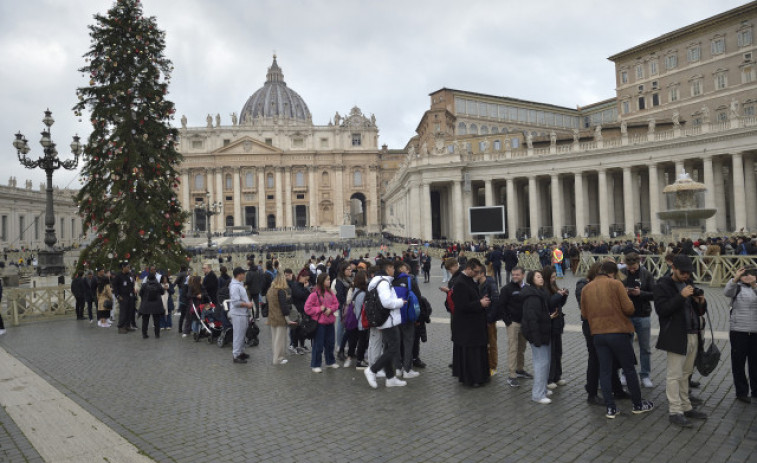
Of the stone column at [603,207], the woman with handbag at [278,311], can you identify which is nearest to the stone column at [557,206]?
the stone column at [603,207]

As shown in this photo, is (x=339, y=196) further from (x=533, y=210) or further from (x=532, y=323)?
(x=532, y=323)

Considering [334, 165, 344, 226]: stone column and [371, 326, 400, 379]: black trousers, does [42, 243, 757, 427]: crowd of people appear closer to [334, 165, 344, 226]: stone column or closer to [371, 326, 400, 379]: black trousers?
[371, 326, 400, 379]: black trousers

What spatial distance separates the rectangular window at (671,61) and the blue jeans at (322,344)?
58491 millimetres

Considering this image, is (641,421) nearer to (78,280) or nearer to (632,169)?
(78,280)

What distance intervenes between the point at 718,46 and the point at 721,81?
3.54m

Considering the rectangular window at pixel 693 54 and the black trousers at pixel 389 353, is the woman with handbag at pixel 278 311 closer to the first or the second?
the black trousers at pixel 389 353

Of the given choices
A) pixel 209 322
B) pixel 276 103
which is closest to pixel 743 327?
pixel 209 322

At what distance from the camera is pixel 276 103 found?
117 meters

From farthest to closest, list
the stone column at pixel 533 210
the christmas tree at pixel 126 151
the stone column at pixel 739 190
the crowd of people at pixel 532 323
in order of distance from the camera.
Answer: the stone column at pixel 533 210 → the stone column at pixel 739 190 → the christmas tree at pixel 126 151 → the crowd of people at pixel 532 323

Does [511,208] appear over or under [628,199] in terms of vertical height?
under

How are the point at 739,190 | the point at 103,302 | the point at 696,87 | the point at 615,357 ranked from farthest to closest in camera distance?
the point at 696,87 → the point at 739,190 → the point at 103,302 → the point at 615,357

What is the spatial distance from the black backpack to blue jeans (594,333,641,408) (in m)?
2.78

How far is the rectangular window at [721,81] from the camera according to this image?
4766cm

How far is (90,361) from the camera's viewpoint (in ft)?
29.7
